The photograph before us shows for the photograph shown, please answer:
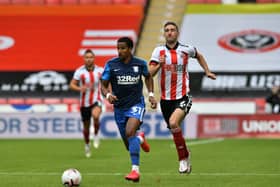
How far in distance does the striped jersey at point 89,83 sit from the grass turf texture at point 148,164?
113cm

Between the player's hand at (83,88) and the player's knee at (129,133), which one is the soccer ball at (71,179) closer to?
the player's knee at (129,133)

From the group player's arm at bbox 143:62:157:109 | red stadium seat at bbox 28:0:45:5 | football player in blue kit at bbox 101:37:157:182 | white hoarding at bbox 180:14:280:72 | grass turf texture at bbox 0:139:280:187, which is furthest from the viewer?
red stadium seat at bbox 28:0:45:5

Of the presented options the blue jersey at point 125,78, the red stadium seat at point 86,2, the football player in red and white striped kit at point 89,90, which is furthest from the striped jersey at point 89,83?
the red stadium seat at point 86,2

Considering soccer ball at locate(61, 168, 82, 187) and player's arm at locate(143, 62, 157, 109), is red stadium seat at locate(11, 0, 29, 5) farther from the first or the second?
soccer ball at locate(61, 168, 82, 187)

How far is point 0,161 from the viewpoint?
15.0m

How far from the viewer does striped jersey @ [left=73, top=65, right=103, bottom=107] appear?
675 inches

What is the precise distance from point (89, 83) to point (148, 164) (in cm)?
379

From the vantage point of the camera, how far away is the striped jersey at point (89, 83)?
17.1 metres

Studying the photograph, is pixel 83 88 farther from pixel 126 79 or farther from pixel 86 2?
pixel 86 2

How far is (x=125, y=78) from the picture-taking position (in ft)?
36.4

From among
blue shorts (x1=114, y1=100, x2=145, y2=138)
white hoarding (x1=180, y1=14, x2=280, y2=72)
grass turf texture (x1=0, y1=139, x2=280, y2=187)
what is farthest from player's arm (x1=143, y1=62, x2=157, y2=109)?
white hoarding (x1=180, y1=14, x2=280, y2=72)

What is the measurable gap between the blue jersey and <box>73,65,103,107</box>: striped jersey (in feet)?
19.7

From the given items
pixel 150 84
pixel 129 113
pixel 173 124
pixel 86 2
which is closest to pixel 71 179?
pixel 129 113

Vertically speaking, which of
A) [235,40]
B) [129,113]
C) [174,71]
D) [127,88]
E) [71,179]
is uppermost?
[235,40]
